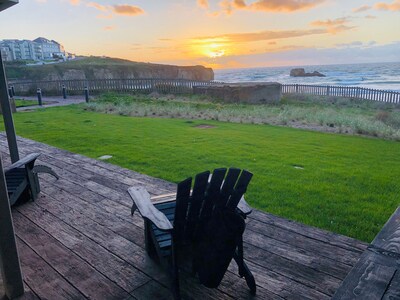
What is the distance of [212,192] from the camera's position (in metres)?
1.92

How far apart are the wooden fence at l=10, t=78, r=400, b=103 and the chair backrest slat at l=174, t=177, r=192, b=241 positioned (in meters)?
22.6

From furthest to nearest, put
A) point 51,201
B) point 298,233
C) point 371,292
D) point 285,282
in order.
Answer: point 51,201
point 298,233
point 285,282
point 371,292

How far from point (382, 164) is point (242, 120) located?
21.1 feet

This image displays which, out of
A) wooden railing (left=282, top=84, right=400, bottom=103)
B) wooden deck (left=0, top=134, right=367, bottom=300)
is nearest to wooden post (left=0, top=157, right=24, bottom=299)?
wooden deck (left=0, top=134, right=367, bottom=300)

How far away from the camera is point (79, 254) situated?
270cm

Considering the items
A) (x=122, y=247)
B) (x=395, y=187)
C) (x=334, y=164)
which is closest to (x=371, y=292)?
(x=122, y=247)

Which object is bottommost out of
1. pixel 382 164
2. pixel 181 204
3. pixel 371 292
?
pixel 382 164

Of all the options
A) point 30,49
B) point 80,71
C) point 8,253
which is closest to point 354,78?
point 80,71

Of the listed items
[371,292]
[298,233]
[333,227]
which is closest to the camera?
[371,292]

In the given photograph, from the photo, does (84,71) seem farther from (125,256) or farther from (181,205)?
(181,205)

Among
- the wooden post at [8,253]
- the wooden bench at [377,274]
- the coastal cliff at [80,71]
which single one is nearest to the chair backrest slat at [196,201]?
the wooden bench at [377,274]

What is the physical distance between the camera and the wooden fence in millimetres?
23391

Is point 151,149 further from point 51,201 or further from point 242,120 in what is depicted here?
point 242,120

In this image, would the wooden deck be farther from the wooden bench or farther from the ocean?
the ocean
